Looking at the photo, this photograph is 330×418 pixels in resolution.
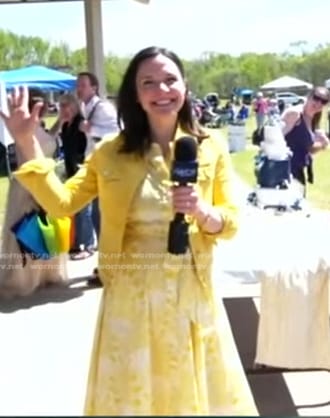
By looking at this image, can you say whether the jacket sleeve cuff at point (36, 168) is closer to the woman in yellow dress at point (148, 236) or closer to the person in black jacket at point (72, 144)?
the woman in yellow dress at point (148, 236)

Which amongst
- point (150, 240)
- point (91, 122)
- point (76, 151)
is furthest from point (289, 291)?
point (76, 151)

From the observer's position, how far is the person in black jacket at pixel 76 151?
6648 millimetres

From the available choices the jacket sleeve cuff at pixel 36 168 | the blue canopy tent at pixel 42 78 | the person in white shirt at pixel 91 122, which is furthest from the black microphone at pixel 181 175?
the blue canopy tent at pixel 42 78

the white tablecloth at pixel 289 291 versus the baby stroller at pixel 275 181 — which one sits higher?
the baby stroller at pixel 275 181

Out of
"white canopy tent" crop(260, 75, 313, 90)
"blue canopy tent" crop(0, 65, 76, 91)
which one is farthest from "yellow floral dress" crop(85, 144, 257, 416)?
"white canopy tent" crop(260, 75, 313, 90)

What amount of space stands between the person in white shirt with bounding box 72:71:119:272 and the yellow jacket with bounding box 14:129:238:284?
381 cm

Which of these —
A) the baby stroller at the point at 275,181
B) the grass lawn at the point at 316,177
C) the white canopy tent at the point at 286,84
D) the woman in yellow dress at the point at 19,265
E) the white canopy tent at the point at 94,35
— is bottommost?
the white canopy tent at the point at 286,84

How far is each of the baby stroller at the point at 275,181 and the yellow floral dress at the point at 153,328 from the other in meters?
1.95

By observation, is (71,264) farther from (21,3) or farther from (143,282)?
(21,3)

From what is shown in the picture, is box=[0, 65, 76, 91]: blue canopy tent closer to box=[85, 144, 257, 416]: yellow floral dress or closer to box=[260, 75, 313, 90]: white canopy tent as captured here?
box=[85, 144, 257, 416]: yellow floral dress

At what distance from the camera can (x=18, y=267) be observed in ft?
18.2

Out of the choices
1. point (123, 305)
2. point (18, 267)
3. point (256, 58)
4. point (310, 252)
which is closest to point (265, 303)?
point (310, 252)

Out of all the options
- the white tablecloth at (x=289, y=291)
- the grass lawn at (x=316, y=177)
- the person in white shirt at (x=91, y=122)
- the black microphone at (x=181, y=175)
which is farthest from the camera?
the grass lawn at (x=316, y=177)

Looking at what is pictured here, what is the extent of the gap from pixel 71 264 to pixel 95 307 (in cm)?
150
